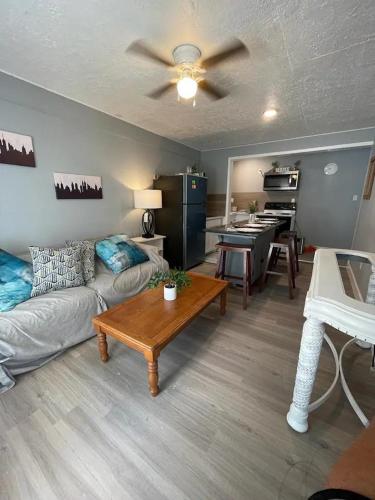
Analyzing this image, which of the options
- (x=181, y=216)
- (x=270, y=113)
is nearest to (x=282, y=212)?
(x=270, y=113)

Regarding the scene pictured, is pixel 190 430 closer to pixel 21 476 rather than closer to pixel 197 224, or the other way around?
pixel 21 476

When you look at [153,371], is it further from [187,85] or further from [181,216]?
[181,216]

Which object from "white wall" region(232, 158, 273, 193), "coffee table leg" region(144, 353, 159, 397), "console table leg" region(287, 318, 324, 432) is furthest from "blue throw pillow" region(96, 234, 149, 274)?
"white wall" region(232, 158, 273, 193)

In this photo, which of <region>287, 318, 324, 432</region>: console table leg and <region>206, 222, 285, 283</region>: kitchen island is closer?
<region>287, 318, 324, 432</region>: console table leg

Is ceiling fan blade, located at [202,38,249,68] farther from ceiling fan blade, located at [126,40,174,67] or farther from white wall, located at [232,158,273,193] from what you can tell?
white wall, located at [232,158,273,193]

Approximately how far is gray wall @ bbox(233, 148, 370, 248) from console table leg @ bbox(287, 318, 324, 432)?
482 centimetres

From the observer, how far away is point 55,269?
1.91 metres

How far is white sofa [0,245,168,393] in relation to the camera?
58.1 inches

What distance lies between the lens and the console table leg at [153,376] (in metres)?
1.32

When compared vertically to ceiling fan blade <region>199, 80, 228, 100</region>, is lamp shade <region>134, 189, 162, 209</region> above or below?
below

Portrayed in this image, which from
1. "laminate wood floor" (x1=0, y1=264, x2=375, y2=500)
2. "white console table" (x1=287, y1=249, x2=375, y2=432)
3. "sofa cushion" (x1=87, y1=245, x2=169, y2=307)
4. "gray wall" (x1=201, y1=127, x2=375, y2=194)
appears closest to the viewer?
"white console table" (x1=287, y1=249, x2=375, y2=432)

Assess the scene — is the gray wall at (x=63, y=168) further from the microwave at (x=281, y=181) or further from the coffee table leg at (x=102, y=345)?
the microwave at (x=281, y=181)

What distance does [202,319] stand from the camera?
7.43 feet

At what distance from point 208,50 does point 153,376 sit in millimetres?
2417
